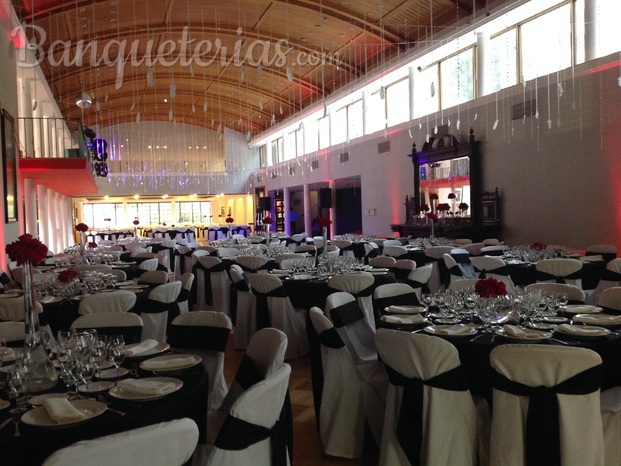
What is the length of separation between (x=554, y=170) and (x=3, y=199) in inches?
378

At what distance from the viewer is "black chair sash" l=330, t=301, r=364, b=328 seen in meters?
3.94

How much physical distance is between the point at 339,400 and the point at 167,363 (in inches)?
50.0

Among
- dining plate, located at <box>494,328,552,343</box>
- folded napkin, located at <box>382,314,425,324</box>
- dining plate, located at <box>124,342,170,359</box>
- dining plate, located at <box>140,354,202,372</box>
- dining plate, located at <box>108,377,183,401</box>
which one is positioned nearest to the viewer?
dining plate, located at <box>108,377,183,401</box>

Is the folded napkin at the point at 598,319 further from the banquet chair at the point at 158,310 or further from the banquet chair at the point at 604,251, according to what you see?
the banquet chair at the point at 604,251

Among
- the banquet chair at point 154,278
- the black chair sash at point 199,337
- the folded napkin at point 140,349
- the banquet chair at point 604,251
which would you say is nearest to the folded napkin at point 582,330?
the black chair sash at point 199,337

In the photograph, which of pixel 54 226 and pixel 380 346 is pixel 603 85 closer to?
pixel 380 346

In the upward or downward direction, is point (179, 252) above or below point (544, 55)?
below

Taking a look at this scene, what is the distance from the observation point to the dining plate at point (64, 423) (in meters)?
2.01

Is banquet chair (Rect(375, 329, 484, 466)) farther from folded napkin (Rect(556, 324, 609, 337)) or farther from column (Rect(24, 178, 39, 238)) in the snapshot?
column (Rect(24, 178, 39, 238))

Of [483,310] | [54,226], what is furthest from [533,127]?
[54,226]

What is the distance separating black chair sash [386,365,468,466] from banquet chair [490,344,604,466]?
25 cm

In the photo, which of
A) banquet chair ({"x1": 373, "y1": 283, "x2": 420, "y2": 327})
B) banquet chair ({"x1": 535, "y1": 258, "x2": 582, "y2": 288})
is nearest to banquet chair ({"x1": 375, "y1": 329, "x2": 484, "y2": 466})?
banquet chair ({"x1": 373, "y1": 283, "x2": 420, "y2": 327})

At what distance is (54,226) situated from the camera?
69.4ft

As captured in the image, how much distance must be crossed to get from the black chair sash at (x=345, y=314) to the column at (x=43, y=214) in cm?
1512
